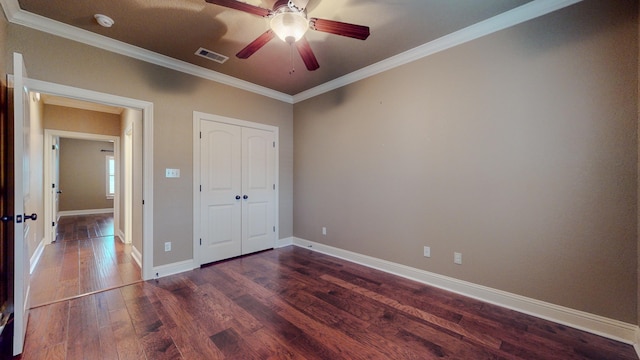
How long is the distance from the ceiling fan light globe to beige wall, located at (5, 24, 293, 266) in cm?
204

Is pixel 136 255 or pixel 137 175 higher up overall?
pixel 137 175

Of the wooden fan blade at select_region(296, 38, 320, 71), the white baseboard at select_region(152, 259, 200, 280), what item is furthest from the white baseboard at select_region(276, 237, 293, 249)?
the wooden fan blade at select_region(296, 38, 320, 71)

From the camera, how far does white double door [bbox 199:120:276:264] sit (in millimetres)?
3549

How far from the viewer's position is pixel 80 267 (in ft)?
11.2

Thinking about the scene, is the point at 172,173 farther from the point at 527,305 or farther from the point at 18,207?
the point at 527,305

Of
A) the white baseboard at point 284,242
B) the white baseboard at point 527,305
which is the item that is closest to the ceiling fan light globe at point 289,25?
the white baseboard at point 527,305

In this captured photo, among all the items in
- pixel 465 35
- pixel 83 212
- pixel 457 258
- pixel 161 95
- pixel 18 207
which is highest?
pixel 465 35

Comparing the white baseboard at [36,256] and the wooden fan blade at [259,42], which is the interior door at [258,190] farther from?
the white baseboard at [36,256]

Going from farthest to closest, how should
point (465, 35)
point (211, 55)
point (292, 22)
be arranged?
point (211, 55) < point (465, 35) < point (292, 22)

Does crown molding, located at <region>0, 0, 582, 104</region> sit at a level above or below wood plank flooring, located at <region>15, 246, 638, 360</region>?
above

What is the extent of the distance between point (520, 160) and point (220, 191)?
361 cm

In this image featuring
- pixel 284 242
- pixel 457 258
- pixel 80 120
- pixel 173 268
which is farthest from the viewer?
pixel 80 120

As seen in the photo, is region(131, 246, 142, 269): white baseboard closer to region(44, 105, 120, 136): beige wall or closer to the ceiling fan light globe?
region(44, 105, 120, 136): beige wall

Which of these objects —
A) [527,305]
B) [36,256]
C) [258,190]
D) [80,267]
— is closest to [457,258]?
[527,305]
